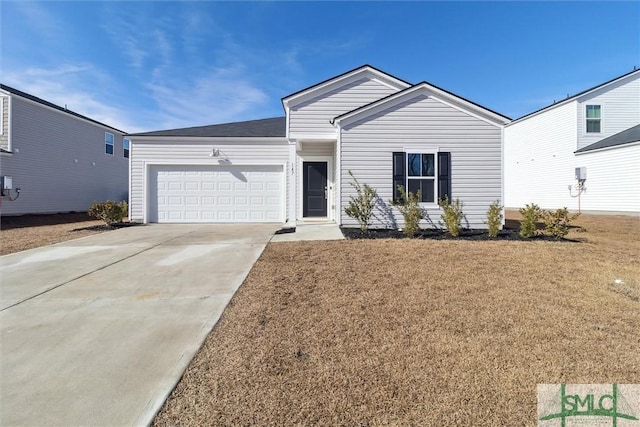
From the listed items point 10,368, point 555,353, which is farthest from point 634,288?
point 10,368

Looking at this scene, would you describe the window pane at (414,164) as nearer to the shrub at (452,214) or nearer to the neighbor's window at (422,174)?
the neighbor's window at (422,174)

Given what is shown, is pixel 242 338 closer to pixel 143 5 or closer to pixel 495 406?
pixel 495 406

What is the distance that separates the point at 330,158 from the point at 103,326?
377 inches

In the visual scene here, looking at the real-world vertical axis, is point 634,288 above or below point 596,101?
below

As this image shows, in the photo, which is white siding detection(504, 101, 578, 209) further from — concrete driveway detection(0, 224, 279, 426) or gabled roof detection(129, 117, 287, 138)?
concrete driveway detection(0, 224, 279, 426)

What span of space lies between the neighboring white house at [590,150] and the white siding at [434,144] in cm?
1118

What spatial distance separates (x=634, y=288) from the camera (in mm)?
4574

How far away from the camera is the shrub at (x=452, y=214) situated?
27.1ft

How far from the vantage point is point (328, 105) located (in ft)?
37.8

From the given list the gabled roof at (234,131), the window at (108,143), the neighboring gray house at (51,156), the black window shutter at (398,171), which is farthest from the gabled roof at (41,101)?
the black window shutter at (398,171)

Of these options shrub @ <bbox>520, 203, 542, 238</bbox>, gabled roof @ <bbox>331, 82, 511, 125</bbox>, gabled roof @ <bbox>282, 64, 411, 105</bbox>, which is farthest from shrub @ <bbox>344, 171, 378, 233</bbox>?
gabled roof @ <bbox>282, 64, 411, 105</bbox>

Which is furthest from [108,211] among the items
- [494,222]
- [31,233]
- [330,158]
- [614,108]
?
[614,108]

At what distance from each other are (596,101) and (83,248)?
2430cm

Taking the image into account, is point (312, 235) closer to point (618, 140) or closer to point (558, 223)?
point (558, 223)
